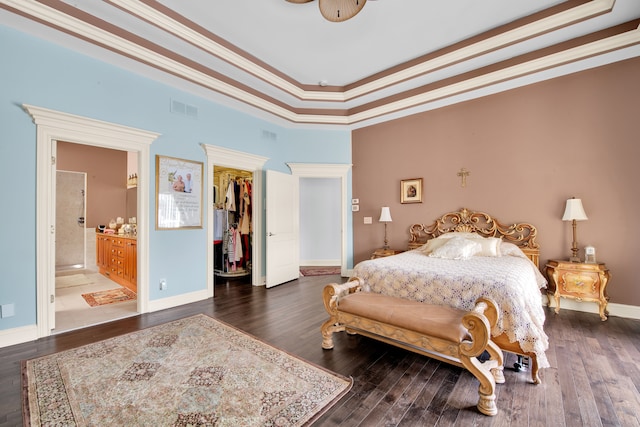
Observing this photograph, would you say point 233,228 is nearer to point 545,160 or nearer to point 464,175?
point 464,175

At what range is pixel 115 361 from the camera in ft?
7.37

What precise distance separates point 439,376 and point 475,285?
2.55ft

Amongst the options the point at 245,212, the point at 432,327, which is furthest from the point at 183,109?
the point at 432,327

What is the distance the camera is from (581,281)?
316 cm

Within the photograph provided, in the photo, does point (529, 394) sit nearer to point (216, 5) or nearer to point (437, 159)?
point (437, 159)

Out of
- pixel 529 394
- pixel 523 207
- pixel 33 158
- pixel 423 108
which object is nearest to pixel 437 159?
pixel 423 108

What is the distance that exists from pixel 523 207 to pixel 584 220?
2.10ft

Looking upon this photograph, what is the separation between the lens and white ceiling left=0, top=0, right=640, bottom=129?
106 inches

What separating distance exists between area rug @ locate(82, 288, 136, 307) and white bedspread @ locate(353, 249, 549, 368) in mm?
3593

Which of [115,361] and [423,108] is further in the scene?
[423,108]

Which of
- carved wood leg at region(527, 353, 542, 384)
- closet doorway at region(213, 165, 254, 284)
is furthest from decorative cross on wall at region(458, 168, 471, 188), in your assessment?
closet doorway at region(213, 165, 254, 284)

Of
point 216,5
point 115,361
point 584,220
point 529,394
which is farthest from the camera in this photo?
point 584,220

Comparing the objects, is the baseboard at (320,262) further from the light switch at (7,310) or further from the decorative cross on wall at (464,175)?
the light switch at (7,310)

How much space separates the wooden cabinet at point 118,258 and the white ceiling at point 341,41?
2769 millimetres
